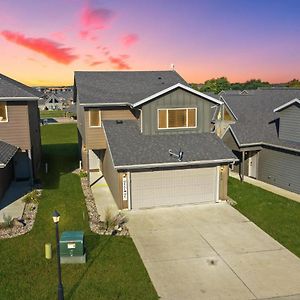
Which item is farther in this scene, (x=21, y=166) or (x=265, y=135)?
(x=265, y=135)

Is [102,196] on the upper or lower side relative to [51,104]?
lower

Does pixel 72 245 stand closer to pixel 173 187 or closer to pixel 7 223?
pixel 7 223

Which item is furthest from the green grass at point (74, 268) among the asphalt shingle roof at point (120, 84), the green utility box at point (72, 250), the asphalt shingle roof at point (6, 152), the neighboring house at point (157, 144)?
the asphalt shingle roof at point (120, 84)

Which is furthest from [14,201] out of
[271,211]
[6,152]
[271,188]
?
[271,188]

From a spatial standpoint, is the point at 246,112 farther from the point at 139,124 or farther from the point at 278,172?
the point at 139,124

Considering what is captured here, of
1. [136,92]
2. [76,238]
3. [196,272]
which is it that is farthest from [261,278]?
[136,92]

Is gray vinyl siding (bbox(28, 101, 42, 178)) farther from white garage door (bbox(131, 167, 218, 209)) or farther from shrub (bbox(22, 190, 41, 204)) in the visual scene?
white garage door (bbox(131, 167, 218, 209))

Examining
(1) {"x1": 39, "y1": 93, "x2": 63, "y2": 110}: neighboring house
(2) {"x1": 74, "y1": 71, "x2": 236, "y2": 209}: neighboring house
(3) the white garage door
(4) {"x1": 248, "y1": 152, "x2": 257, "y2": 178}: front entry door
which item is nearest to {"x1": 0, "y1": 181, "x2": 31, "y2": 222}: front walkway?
(2) {"x1": 74, "y1": 71, "x2": 236, "y2": 209}: neighboring house
